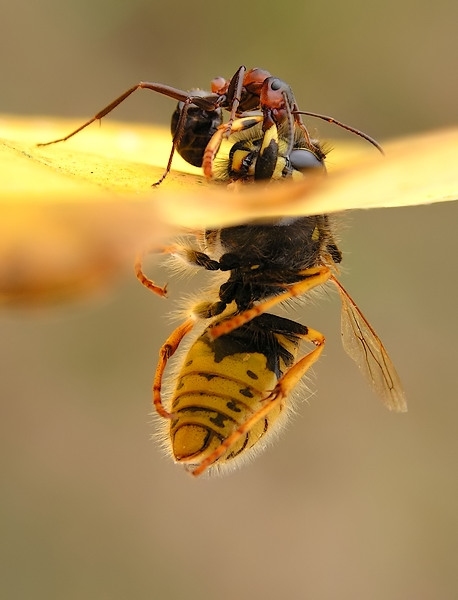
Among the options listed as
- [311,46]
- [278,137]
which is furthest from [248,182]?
[311,46]

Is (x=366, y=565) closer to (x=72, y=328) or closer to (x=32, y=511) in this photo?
(x=32, y=511)

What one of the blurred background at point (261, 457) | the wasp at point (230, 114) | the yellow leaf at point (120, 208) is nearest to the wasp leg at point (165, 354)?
the wasp at point (230, 114)

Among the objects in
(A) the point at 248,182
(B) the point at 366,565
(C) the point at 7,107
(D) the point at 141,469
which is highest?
(C) the point at 7,107

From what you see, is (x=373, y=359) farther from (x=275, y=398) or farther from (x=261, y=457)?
(x=261, y=457)

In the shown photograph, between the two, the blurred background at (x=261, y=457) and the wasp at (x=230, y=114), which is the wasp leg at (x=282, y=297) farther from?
the blurred background at (x=261, y=457)

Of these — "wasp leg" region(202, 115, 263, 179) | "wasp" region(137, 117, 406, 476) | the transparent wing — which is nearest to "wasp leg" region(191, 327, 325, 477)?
"wasp" region(137, 117, 406, 476)

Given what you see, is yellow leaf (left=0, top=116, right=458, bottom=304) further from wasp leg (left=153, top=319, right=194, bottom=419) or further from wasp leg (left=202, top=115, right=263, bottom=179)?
wasp leg (left=153, top=319, right=194, bottom=419)
